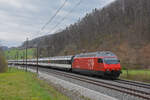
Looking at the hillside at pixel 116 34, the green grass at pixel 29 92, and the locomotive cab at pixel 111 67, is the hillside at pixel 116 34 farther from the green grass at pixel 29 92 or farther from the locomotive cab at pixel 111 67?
the green grass at pixel 29 92

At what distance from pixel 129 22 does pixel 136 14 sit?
236 inches

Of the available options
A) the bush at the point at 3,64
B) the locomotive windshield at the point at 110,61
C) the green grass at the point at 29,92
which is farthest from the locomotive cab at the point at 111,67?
the bush at the point at 3,64

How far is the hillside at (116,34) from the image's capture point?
2734 inches

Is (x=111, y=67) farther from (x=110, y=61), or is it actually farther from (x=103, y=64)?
(x=103, y=64)

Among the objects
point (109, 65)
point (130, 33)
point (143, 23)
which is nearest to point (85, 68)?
point (109, 65)

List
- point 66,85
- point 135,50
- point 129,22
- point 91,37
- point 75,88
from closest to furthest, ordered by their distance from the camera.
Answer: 1. point 75,88
2. point 66,85
3. point 135,50
4. point 129,22
5. point 91,37

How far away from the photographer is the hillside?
228 ft

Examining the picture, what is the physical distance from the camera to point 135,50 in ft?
231

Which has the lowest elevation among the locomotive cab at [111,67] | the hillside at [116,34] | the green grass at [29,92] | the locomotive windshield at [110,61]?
the green grass at [29,92]

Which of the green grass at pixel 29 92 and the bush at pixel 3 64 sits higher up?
the bush at pixel 3 64

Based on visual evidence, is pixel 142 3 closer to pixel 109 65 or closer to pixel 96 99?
pixel 109 65

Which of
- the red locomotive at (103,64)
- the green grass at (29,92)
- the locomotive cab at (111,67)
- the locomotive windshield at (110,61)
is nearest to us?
the green grass at (29,92)

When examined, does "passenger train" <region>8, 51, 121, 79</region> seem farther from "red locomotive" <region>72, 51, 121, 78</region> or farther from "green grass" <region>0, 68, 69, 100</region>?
"green grass" <region>0, 68, 69, 100</region>

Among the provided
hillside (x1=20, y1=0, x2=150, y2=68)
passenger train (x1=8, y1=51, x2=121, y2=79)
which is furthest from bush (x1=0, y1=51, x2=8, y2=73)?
passenger train (x1=8, y1=51, x2=121, y2=79)
